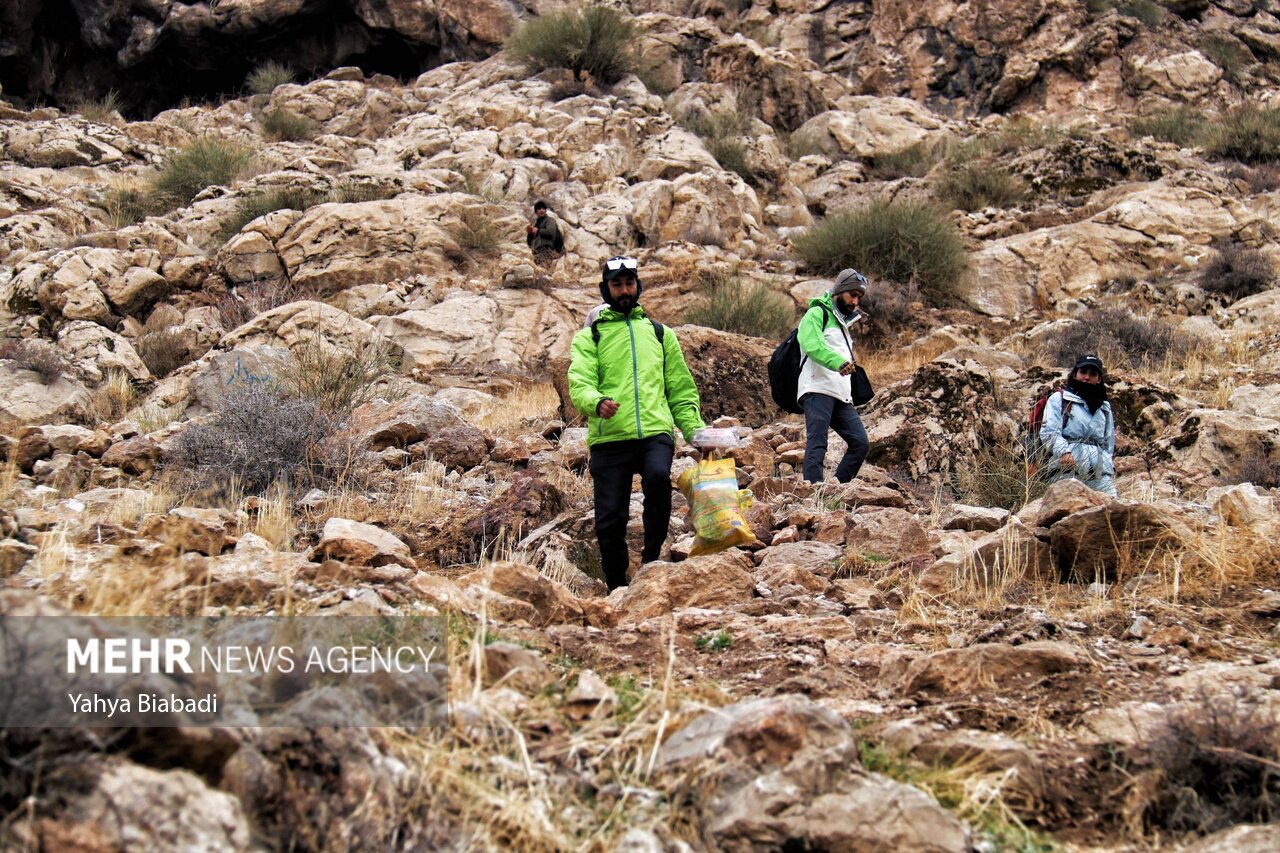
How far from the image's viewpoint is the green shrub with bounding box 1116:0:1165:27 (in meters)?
22.8

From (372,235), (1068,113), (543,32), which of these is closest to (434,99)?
(543,32)

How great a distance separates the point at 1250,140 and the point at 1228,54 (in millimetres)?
5565

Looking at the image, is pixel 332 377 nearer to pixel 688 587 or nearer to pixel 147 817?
pixel 688 587

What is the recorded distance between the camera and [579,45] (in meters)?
19.9

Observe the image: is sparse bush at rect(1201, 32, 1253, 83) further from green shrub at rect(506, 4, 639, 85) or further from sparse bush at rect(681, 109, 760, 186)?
green shrub at rect(506, 4, 639, 85)

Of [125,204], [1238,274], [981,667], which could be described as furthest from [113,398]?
[1238,274]

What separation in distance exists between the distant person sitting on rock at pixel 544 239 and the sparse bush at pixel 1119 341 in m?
6.61

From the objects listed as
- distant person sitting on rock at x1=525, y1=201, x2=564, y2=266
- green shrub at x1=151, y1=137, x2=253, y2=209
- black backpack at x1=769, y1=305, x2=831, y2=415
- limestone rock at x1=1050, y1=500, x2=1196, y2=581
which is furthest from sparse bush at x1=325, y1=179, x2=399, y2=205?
limestone rock at x1=1050, y1=500, x2=1196, y2=581

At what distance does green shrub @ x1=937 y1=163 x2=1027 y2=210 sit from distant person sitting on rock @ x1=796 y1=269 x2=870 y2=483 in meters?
11.1

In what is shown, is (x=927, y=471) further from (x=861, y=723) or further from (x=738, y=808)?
(x=738, y=808)

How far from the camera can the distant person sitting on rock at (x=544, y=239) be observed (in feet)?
45.5

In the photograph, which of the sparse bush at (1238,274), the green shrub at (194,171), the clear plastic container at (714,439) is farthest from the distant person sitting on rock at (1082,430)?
the green shrub at (194,171)

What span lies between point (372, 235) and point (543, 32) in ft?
30.0

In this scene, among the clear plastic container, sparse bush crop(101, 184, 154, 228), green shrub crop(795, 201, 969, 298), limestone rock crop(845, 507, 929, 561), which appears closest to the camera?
limestone rock crop(845, 507, 929, 561)
